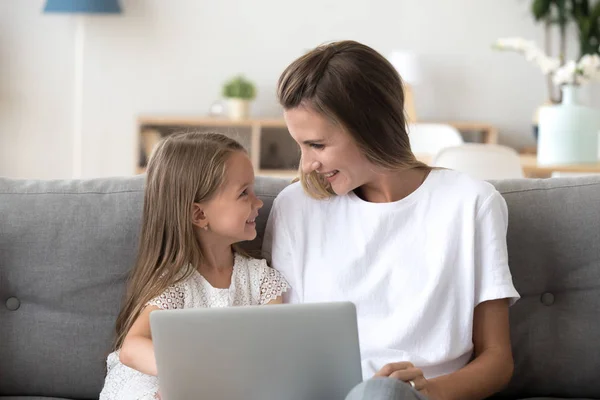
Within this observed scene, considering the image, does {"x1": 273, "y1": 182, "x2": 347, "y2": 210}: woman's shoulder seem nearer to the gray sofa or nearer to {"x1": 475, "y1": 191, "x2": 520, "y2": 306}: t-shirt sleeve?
the gray sofa

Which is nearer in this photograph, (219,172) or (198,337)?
(198,337)


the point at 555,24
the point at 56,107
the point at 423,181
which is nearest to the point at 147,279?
the point at 423,181

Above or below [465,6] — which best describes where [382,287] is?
below

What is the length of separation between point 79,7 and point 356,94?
4065 millimetres

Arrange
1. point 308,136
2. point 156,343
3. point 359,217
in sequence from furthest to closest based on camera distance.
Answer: point 359,217, point 308,136, point 156,343

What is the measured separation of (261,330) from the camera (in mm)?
1411

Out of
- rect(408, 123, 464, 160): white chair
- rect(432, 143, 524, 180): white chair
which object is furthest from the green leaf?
rect(432, 143, 524, 180): white chair

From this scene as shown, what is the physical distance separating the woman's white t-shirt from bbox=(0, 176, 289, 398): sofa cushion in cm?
37

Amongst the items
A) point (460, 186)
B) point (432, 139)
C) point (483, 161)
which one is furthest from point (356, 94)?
point (432, 139)

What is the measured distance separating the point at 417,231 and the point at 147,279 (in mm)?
517

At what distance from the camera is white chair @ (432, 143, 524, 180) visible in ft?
10.9

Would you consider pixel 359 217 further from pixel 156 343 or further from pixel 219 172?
pixel 156 343

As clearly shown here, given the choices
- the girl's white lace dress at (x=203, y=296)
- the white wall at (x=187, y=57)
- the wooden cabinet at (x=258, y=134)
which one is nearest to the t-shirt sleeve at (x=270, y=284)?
the girl's white lace dress at (x=203, y=296)

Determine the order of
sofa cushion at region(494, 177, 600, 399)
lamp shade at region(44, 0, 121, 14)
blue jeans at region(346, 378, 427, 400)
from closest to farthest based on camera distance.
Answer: blue jeans at region(346, 378, 427, 400)
sofa cushion at region(494, 177, 600, 399)
lamp shade at region(44, 0, 121, 14)
